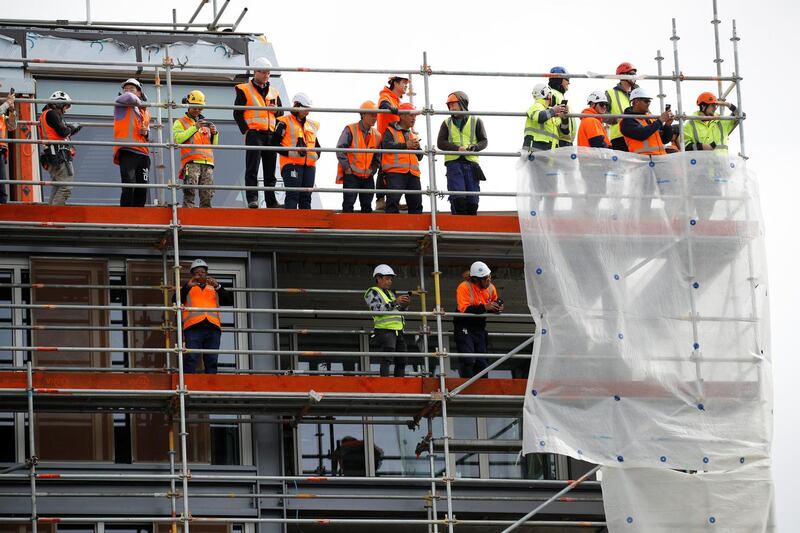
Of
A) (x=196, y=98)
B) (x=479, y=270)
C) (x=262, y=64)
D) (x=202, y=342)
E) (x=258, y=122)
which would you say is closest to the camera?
(x=202, y=342)

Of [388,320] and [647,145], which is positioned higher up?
[647,145]

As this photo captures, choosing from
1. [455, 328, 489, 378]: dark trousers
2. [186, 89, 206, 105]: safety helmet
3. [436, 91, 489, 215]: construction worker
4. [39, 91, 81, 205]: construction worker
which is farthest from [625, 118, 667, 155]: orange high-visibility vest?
[39, 91, 81, 205]: construction worker

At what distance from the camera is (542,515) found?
95.0 feet

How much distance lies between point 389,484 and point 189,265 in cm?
381

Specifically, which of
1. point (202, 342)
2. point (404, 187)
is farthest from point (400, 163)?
point (202, 342)

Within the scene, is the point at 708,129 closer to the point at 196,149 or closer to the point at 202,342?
the point at 196,149

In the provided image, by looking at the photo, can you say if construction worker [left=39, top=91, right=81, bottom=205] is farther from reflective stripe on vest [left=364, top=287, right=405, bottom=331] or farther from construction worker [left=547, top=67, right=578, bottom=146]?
construction worker [left=547, top=67, right=578, bottom=146]

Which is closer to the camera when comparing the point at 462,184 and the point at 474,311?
the point at 474,311

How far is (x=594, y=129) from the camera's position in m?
28.3

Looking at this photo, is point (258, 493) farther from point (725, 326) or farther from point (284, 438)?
point (725, 326)

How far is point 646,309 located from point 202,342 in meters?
5.43

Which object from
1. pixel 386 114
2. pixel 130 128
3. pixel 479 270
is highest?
pixel 386 114

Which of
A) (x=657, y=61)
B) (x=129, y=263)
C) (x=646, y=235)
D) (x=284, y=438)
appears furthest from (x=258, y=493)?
(x=657, y=61)

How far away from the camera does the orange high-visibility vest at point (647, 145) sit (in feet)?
93.0
